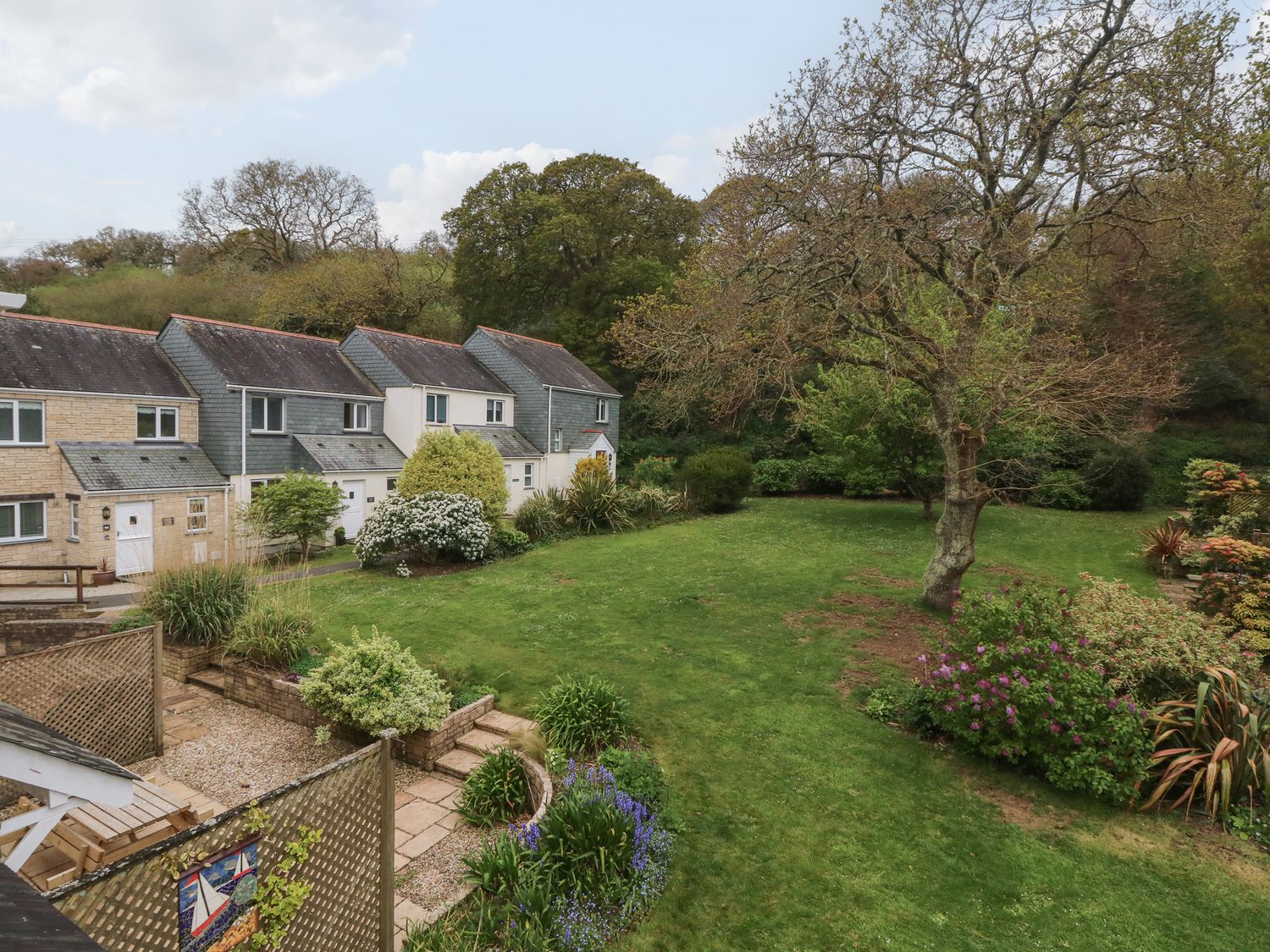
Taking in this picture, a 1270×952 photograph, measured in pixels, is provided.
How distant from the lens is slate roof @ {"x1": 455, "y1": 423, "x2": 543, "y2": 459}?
26266 mm

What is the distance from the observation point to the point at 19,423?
1612 cm

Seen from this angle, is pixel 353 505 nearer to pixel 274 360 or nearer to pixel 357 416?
pixel 357 416

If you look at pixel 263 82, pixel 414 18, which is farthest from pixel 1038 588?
pixel 263 82

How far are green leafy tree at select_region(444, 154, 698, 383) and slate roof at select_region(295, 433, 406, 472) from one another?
15502 millimetres

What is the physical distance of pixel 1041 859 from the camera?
17.2 feet

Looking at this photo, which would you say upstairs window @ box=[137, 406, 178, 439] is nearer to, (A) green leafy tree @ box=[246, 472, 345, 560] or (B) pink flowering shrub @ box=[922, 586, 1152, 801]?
(A) green leafy tree @ box=[246, 472, 345, 560]

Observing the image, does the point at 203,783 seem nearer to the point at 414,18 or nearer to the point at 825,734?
the point at 825,734

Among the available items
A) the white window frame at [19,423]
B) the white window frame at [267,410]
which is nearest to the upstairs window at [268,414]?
the white window frame at [267,410]

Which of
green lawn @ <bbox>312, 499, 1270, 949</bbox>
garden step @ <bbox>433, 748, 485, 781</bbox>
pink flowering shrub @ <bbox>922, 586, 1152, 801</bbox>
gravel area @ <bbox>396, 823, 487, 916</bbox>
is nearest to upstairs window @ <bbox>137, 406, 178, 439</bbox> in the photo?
green lawn @ <bbox>312, 499, 1270, 949</bbox>

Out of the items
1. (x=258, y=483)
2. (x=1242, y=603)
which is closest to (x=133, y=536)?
(x=258, y=483)

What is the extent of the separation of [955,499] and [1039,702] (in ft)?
16.7

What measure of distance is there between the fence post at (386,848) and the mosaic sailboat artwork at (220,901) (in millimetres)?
865

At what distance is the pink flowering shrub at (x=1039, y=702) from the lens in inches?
236

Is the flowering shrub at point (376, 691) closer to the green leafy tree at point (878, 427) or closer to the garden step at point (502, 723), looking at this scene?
the garden step at point (502, 723)
